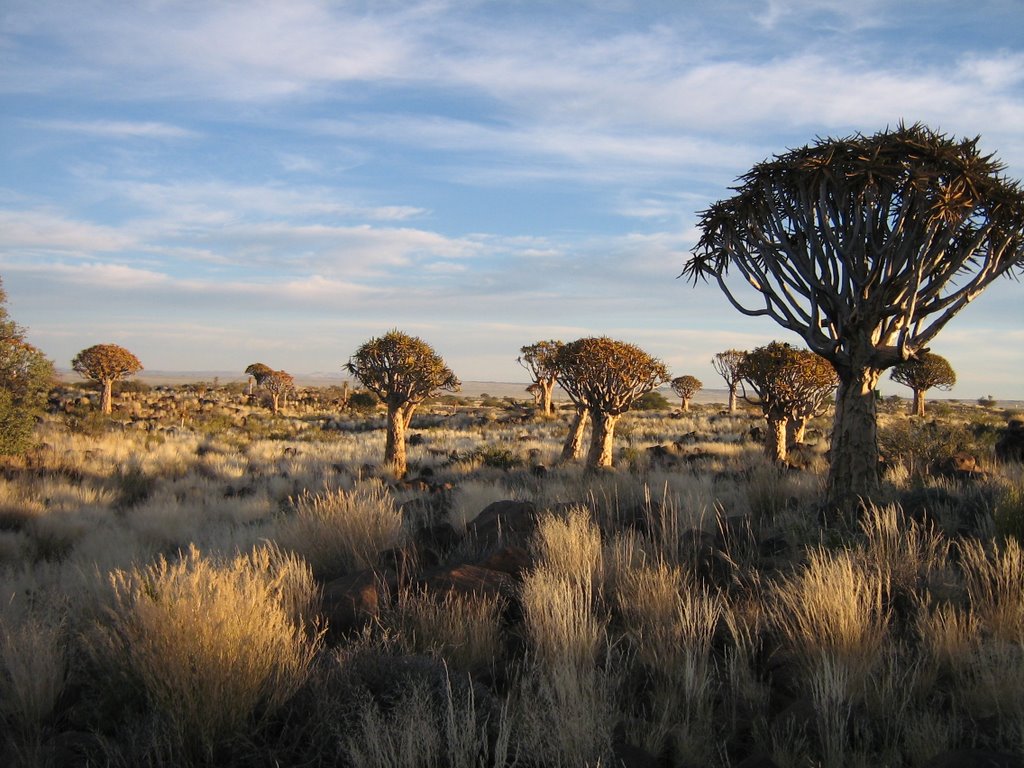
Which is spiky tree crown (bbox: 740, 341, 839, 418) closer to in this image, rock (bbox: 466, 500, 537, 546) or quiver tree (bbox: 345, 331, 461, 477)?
quiver tree (bbox: 345, 331, 461, 477)

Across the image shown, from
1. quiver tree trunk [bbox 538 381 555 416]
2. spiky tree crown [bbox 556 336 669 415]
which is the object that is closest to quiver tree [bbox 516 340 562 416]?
quiver tree trunk [bbox 538 381 555 416]

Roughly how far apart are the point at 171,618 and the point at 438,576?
1.98m

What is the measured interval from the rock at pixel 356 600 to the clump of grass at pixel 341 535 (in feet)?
4.03

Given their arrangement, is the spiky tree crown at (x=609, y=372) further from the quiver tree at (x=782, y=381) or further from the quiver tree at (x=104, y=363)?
the quiver tree at (x=104, y=363)

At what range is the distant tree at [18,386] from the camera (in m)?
15.3

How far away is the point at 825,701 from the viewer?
3045 mm

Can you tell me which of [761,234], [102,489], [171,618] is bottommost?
[102,489]

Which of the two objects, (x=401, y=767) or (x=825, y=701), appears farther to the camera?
(x=825, y=701)

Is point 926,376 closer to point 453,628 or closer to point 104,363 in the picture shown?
point 453,628

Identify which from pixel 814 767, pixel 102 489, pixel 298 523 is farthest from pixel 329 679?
pixel 102 489

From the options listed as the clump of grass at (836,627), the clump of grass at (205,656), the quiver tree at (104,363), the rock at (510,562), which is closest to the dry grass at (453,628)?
the clump of grass at (205,656)

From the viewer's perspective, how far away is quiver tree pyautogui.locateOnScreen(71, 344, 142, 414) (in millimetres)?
32406

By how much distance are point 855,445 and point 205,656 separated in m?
6.43

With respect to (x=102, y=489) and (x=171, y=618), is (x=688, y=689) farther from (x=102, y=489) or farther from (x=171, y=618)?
(x=102, y=489)
